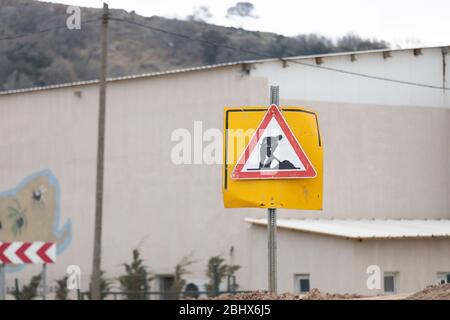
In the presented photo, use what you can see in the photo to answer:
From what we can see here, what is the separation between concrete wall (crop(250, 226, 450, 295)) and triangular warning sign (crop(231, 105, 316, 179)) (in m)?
19.3

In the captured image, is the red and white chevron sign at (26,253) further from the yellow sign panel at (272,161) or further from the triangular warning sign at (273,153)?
the triangular warning sign at (273,153)

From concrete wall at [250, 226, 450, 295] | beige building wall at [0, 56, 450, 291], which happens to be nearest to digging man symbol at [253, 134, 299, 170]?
concrete wall at [250, 226, 450, 295]

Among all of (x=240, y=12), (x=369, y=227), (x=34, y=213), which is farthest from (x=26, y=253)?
(x=240, y=12)

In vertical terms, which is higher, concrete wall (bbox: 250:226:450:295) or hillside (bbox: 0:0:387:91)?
hillside (bbox: 0:0:387:91)

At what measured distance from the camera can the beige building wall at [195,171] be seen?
35.4 metres

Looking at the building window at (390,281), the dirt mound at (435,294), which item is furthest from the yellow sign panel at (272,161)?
the building window at (390,281)

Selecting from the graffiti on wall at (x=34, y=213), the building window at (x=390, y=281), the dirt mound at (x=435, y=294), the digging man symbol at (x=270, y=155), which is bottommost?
the dirt mound at (x=435, y=294)

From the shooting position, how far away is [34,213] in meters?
41.8

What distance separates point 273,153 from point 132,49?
106m

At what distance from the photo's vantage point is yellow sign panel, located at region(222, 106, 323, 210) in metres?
12.0

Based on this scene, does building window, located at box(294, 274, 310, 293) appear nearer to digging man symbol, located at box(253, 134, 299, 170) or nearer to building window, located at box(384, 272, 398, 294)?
building window, located at box(384, 272, 398, 294)

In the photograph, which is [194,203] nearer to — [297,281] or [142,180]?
[142,180]

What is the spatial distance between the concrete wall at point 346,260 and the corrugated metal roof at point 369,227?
0.31 m
